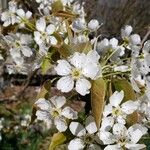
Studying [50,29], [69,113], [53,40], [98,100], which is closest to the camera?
[98,100]

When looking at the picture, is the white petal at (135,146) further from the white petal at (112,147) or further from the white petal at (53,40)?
the white petal at (53,40)

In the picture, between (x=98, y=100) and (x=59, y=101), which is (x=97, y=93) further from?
(x=59, y=101)

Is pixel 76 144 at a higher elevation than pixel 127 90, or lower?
lower

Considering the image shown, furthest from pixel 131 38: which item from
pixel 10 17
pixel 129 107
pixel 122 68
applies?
pixel 10 17

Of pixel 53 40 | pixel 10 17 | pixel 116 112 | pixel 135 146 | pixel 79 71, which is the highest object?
pixel 10 17

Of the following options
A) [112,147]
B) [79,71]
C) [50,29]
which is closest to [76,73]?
[79,71]

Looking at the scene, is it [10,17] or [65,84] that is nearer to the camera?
[65,84]

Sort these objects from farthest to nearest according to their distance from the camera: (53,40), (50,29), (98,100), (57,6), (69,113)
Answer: (57,6)
(50,29)
(53,40)
(69,113)
(98,100)
